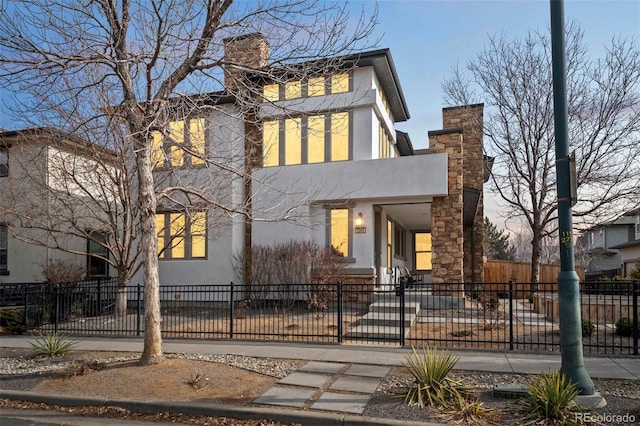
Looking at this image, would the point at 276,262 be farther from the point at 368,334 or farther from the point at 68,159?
the point at 68,159

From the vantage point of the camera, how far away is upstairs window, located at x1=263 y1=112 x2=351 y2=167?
16.7 meters

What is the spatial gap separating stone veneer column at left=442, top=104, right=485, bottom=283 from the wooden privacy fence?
2.07 m

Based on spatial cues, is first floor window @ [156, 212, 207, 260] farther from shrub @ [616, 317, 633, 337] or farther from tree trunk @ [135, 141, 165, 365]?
shrub @ [616, 317, 633, 337]

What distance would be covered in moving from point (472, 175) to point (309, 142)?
8.37 meters

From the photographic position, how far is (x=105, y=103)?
13.4m

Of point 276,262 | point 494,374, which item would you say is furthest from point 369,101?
point 494,374

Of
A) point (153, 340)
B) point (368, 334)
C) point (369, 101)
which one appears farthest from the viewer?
point (369, 101)

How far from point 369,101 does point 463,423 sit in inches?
481

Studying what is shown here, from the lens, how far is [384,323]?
465 inches

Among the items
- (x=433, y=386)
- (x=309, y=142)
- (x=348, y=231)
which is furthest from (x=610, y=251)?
(x=433, y=386)

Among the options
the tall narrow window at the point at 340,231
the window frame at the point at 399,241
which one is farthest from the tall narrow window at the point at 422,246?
the tall narrow window at the point at 340,231

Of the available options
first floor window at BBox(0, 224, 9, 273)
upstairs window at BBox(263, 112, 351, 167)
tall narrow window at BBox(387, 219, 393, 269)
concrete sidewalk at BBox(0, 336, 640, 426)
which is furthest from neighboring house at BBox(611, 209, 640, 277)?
first floor window at BBox(0, 224, 9, 273)

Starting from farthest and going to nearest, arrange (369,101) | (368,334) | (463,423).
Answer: (369,101) → (368,334) → (463,423)

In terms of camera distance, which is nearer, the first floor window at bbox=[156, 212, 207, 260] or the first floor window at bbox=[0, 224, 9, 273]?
the first floor window at bbox=[156, 212, 207, 260]
